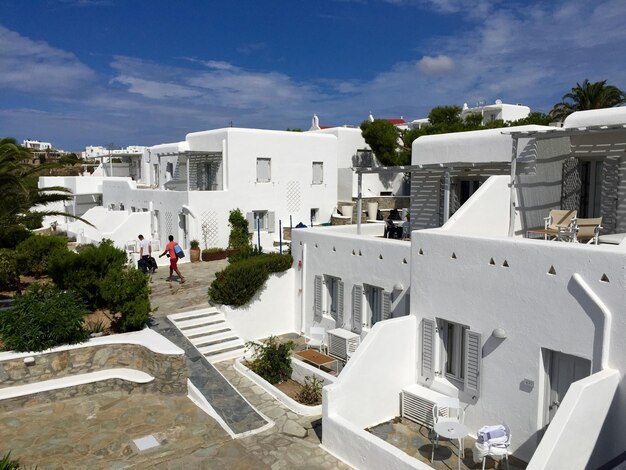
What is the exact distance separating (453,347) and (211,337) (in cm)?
752

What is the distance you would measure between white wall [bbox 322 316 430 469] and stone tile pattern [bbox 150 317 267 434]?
1.81 meters

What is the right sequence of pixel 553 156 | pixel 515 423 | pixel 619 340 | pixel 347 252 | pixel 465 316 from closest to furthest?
1. pixel 619 340
2. pixel 515 423
3. pixel 465 316
4. pixel 553 156
5. pixel 347 252

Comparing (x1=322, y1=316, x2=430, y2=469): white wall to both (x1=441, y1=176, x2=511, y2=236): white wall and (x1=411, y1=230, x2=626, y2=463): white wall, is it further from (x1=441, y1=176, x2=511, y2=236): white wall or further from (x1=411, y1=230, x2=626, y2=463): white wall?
(x1=441, y1=176, x2=511, y2=236): white wall

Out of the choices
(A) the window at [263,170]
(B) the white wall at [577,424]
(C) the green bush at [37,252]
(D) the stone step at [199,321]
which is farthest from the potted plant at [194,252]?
(B) the white wall at [577,424]

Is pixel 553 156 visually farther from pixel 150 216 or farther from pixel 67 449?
pixel 150 216

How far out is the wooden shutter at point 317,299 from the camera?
16.5 meters

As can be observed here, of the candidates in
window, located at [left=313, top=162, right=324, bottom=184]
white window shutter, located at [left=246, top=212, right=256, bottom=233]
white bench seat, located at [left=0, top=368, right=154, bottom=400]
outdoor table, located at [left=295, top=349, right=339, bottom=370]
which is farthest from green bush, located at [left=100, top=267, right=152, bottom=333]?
window, located at [left=313, top=162, right=324, bottom=184]

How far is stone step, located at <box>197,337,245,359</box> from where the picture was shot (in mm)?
14945

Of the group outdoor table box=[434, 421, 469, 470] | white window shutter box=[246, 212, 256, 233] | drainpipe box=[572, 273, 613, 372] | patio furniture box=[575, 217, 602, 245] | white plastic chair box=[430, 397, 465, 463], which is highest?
patio furniture box=[575, 217, 602, 245]

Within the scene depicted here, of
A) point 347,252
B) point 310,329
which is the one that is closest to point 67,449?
point 310,329

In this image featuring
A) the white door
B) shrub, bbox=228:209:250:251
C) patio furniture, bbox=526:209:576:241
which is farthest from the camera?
shrub, bbox=228:209:250:251

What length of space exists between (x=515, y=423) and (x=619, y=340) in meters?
2.79

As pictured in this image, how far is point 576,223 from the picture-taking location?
1104 cm

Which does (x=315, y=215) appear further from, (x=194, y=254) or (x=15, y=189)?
(x=15, y=189)
